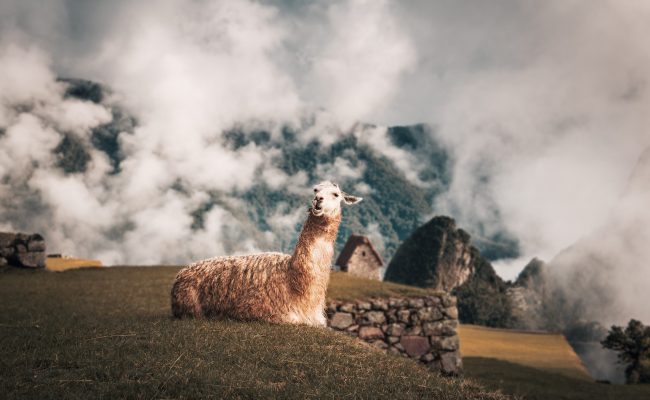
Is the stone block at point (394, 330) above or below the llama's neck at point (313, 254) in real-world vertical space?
below

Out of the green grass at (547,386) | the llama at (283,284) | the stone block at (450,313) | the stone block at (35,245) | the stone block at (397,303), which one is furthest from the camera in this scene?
the stone block at (35,245)

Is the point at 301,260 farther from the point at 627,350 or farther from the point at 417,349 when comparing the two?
the point at 627,350

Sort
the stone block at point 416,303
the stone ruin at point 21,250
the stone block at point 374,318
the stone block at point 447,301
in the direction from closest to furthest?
the stone block at point 374,318 → the stone block at point 416,303 → the stone block at point 447,301 → the stone ruin at point 21,250

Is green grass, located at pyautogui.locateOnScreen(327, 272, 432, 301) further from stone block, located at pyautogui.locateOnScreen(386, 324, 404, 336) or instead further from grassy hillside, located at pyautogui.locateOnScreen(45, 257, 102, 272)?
grassy hillside, located at pyautogui.locateOnScreen(45, 257, 102, 272)

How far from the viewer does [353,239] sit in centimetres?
5603

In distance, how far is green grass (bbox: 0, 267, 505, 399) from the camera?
14.1ft

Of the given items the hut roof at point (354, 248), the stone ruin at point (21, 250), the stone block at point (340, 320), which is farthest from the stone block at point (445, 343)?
the hut roof at point (354, 248)

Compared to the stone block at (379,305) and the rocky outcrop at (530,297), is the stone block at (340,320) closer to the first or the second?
the stone block at (379,305)

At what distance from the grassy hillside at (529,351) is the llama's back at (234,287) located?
2372 cm

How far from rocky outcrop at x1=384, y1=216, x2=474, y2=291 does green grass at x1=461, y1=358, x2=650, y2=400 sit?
9105 cm

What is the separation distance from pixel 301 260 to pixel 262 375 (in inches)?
138

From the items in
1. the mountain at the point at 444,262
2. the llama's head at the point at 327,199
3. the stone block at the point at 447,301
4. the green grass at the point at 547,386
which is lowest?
the green grass at the point at 547,386

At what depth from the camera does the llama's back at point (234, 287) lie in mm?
8219

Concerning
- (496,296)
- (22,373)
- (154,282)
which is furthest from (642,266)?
(22,373)
